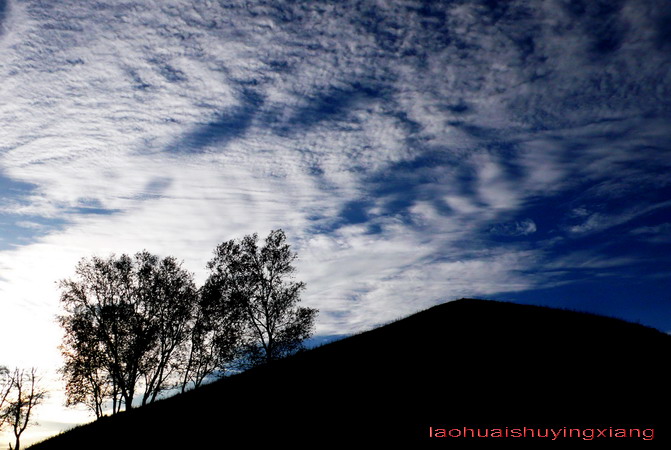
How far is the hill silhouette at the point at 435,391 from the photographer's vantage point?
39.7 ft

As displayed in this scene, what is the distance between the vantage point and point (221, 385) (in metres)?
22.0

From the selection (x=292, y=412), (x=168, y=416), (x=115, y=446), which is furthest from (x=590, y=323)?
(x=115, y=446)

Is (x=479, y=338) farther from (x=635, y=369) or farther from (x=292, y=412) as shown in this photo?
(x=292, y=412)

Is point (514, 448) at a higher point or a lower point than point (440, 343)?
lower

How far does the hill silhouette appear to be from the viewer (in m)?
12.1

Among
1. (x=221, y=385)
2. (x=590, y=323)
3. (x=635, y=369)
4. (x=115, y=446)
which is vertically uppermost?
(x=590, y=323)

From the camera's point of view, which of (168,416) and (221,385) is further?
(221,385)

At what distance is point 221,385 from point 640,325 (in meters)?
26.0

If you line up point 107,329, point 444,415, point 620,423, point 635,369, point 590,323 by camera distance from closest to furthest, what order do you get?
point 620,423, point 444,415, point 635,369, point 590,323, point 107,329

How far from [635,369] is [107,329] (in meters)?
42.0

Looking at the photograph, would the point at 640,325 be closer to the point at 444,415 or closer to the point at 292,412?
the point at 444,415

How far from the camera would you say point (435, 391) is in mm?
14031

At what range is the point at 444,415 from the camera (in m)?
12.5

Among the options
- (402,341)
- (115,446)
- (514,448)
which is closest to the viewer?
(514,448)
